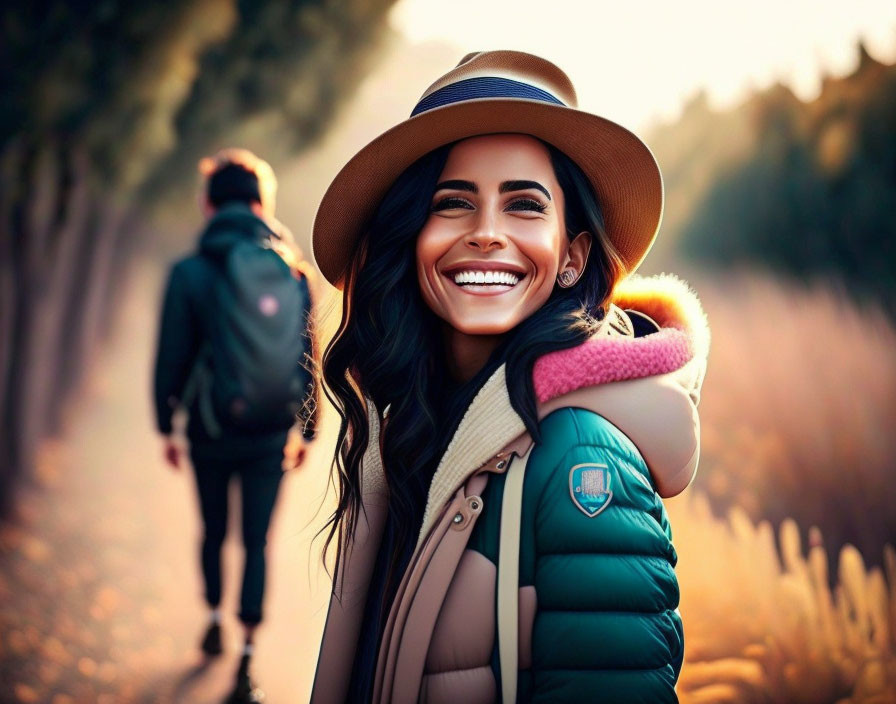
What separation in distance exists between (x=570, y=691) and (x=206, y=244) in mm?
2794

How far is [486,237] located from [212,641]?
123 inches

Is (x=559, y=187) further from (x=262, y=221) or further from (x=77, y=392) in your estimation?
(x=77, y=392)

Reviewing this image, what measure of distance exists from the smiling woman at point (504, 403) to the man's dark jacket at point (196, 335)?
1735mm

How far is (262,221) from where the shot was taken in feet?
11.8

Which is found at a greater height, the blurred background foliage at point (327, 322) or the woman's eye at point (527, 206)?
the blurred background foliage at point (327, 322)

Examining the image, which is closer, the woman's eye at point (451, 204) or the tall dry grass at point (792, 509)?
the woman's eye at point (451, 204)

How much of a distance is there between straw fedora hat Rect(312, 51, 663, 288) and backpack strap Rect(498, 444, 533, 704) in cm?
74

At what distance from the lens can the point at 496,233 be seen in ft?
5.12

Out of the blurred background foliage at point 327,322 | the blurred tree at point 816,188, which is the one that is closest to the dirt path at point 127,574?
the blurred background foliage at point 327,322

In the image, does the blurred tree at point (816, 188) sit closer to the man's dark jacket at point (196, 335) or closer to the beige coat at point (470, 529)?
the man's dark jacket at point (196, 335)

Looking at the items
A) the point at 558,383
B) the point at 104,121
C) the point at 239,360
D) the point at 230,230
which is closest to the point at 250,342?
the point at 239,360

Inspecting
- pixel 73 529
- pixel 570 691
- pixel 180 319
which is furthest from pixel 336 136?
pixel 570 691

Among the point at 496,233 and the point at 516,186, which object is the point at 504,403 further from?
the point at 516,186

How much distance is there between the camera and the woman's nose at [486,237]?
5.11ft
